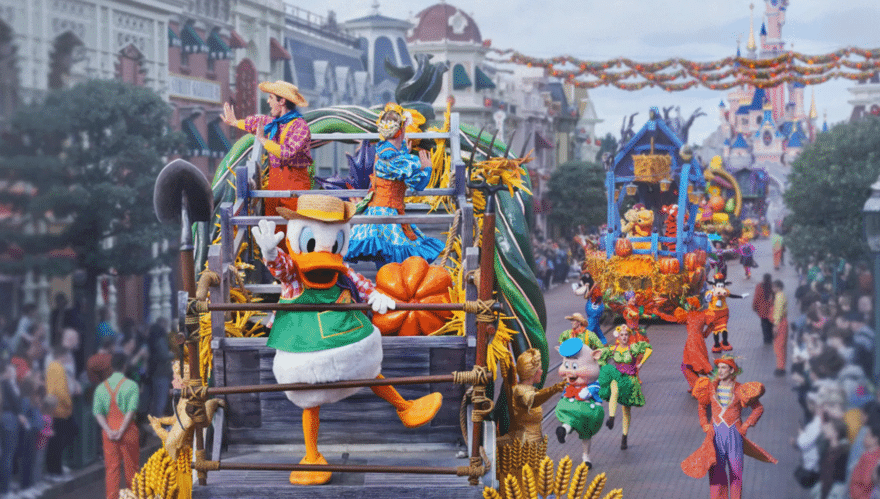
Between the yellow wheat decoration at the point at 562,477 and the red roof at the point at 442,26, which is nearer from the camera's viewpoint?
the yellow wheat decoration at the point at 562,477

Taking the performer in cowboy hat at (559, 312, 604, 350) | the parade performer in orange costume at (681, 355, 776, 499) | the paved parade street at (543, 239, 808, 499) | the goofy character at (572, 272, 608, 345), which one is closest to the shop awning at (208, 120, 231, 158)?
the paved parade street at (543, 239, 808, 499)

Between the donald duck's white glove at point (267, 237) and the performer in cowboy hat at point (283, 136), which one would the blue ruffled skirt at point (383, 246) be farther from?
the donald duck's white glove at point (267, 237)

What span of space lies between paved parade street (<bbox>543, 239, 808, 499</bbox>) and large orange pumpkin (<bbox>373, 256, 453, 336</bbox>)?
426 centimetres

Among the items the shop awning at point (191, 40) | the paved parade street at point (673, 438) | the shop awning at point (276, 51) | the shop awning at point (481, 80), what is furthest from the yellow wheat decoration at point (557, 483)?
the shop awning at point (481, 80)

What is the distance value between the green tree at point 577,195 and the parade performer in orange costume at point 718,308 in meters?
25.7

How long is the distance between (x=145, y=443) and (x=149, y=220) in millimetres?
2951

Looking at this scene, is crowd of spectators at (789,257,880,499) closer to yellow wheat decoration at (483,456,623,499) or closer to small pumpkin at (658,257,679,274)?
yellow wheat decoration at (483,456,623,499)

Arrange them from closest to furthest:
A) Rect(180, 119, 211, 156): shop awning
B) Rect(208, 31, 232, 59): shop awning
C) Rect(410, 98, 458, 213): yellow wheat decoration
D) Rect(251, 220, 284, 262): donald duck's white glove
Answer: Rect(251, 220, 284, 262): donald duck's white glove → Rect(410, 98, 458, 213): yellow wheat decoration → Rect(180, 119, 211, 156): shop awning → Rect(208, 31, 232, 59): shop awning

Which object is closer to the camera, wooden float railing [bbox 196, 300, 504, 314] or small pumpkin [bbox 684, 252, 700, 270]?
wooden float railing [bbox 196, 300, 504, 314]

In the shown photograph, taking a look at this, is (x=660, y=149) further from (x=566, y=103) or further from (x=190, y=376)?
(x=566, y=103)

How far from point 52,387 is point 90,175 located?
11.6 ft

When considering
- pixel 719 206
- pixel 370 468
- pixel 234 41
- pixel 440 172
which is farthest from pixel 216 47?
pixel 370 468

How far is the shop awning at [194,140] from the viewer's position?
18.9 metres

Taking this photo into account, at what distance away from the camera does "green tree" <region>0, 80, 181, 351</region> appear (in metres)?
8.58
